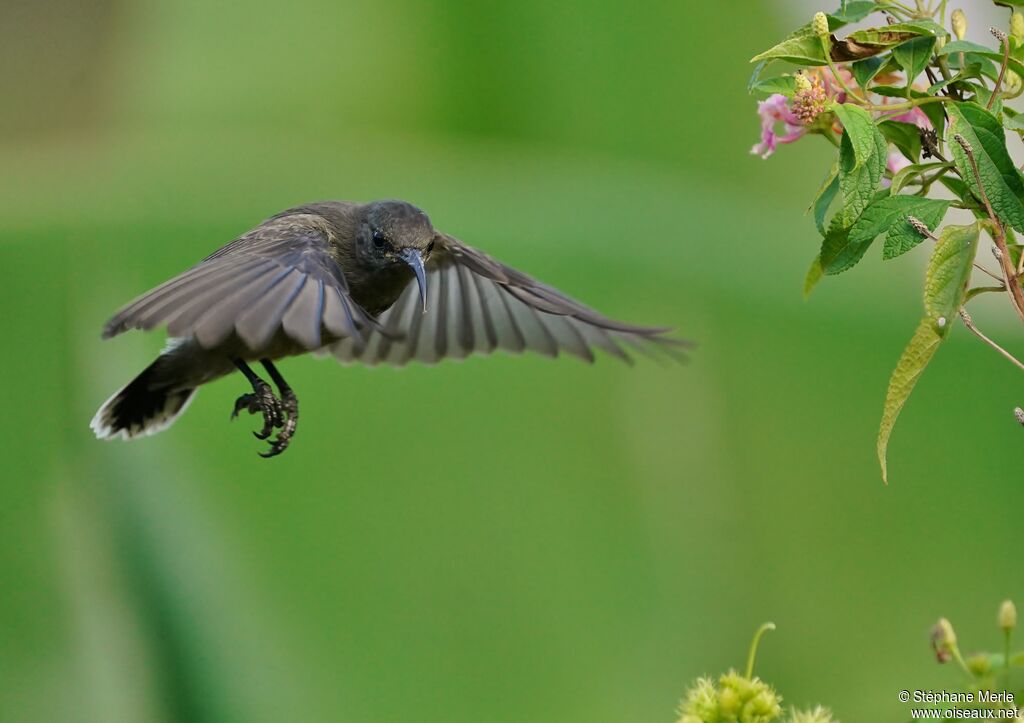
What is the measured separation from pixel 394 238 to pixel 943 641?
1.42 meters

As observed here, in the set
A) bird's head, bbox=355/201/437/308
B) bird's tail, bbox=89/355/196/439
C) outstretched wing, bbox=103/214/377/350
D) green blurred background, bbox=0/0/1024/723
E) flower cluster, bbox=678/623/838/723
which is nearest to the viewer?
flower cluster, bbox=678/623/838/723

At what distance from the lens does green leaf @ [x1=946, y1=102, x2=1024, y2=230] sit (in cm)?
125

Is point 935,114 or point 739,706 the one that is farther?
point 935,114

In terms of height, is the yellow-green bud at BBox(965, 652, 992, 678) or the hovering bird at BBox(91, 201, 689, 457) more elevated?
the hovering bird at BBox(91, 201, 689, 457)

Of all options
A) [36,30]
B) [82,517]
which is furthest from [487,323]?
[36,30]

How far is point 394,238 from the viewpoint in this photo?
2383 millimetres

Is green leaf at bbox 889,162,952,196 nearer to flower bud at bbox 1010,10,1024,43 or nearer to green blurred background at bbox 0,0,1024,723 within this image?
flower bud at bbox 1010,10,1024,43

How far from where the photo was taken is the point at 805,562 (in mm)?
3551

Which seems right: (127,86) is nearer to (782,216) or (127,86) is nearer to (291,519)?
(291,519)

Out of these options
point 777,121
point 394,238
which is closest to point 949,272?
point 777,121

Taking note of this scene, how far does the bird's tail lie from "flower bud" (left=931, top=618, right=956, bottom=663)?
1.79 metres

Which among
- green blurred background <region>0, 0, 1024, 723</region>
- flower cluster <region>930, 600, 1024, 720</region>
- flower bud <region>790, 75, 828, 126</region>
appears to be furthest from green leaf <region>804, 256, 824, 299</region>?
green blurred background <region>0, 0, 1024, 723</region>

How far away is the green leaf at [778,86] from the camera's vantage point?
52.5 inches

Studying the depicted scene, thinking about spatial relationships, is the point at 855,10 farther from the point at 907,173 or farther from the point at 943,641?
the point at 943,641
